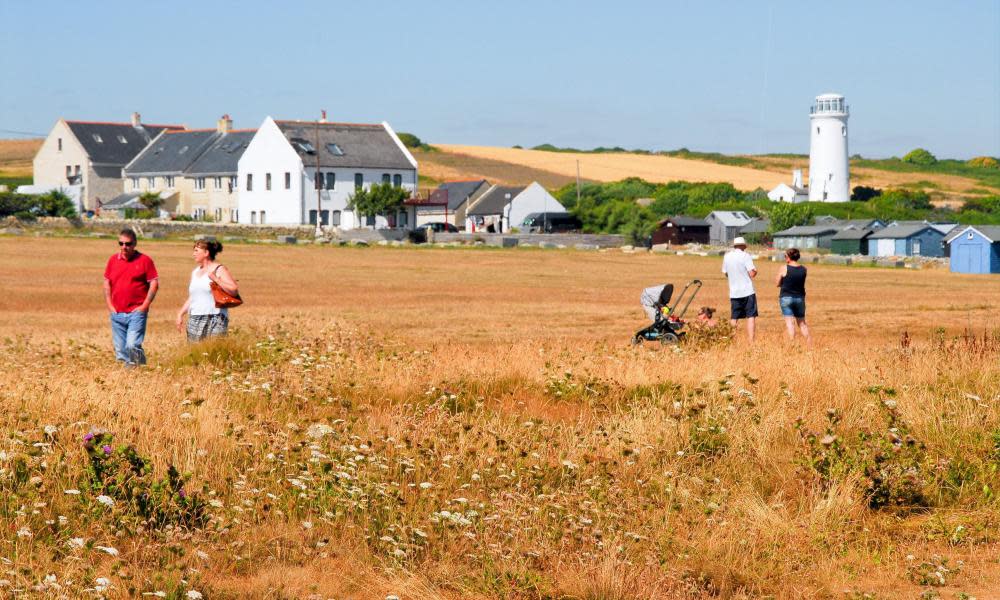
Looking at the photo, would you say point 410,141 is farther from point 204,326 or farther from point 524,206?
point 204,326

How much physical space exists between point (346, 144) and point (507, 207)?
16.3m

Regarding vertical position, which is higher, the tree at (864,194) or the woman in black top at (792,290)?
the tree at (864,194)

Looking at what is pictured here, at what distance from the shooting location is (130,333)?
1452 cm

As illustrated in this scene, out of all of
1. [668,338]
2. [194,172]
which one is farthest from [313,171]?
[668,338]

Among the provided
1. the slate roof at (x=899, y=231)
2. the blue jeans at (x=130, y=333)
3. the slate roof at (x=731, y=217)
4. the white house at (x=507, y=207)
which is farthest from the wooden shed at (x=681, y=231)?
the blue jeans at (x=130, y=333)

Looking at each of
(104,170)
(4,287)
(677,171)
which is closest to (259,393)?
(4,287)

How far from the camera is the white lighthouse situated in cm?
12138

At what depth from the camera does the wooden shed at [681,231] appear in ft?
335

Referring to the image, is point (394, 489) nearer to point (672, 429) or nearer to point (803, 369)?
point (672, 429)

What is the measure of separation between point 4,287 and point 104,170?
81.6 m

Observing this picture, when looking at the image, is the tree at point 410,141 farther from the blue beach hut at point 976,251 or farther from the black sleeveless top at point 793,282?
the black sleeveless top at point 793,282

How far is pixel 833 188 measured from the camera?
12125cm

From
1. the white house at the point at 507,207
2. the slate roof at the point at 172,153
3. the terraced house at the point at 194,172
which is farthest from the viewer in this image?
the slate roof at the point at 172,153

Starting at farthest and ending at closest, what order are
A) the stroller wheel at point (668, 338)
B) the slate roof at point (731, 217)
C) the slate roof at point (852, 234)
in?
the slate roof at point (731, 217), the slate roof at point (852, 234), the stroller wheel at point (668, 338)
